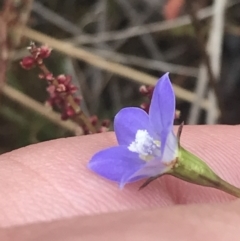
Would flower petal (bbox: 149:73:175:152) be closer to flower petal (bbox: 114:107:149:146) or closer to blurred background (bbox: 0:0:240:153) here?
flower petal (bbox: 114:107:149:146)

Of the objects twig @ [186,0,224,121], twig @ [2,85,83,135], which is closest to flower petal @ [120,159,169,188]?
twig @ [186,0,224,121]

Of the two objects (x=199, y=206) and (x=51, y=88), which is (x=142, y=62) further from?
(x=199, y=206)

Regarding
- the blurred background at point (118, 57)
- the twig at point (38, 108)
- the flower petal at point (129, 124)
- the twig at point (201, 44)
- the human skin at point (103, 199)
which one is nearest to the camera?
the human skin at point (103, 199)

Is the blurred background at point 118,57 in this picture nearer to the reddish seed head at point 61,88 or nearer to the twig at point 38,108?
the twig at point 38,108

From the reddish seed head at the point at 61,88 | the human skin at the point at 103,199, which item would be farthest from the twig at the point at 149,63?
the reddish seed head at the point at 61,88

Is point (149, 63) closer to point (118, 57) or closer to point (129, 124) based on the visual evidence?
point (118, 57)

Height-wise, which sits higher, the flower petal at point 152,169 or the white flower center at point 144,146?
the white flower center at point 144,146

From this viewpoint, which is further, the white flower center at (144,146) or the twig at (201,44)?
the twig at (201,44)
